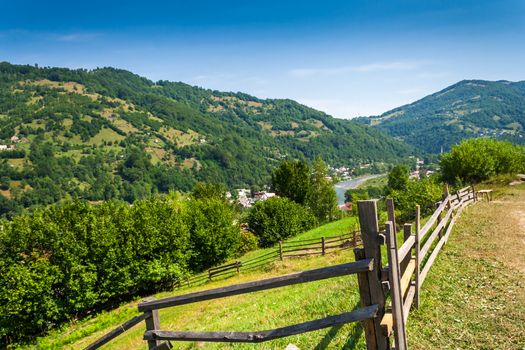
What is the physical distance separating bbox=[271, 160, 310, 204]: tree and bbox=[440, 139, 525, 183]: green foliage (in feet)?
72.0

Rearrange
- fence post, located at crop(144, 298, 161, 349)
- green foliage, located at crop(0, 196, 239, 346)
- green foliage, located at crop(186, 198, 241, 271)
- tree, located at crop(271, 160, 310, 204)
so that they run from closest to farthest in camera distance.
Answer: fence post, located at crop(144, 298, 161, 349) → green foliage, located at crop(0, 196, 239, 346) → green foliage, located at crop(186, 198, 241, 271) → tree, located at crop(271, 160, 310, 204)

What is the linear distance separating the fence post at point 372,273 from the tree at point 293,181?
54141 mm

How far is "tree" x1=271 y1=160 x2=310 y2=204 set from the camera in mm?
58531

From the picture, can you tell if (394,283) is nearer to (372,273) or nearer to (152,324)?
(372,273)

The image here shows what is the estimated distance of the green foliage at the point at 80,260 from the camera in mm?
23219

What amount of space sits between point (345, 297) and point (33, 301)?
24.6 meters

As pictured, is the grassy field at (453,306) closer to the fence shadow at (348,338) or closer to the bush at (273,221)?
the fence shadow at (348,338)

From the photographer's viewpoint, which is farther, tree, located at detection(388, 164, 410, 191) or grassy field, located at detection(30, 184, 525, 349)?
tree, located at detection(388, 164, 410, 191)

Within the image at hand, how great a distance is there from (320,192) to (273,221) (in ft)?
57.1

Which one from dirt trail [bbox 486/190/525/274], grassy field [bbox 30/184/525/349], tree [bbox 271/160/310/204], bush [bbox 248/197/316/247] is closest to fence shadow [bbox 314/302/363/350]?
grassy field [bbox 30/184/525/349]

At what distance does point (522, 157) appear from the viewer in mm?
50875

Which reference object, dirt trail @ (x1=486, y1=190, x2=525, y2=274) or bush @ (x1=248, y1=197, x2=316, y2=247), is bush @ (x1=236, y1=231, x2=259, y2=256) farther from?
dirt trail @ (x1=486, y1=190, x2=525, y2=274)

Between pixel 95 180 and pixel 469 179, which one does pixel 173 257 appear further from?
pixel 95 180

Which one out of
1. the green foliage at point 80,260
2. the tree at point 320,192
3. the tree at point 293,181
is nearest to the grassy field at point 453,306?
the green foliage at point 80,260
